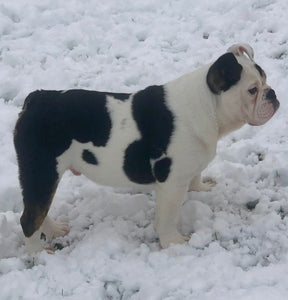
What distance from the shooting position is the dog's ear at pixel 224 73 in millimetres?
3016

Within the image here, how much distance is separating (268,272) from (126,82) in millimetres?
3088

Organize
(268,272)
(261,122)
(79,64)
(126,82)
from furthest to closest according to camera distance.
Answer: (79,64), (126,82), (261,122), (268,272)

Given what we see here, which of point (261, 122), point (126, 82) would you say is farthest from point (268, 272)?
point (126, 82)

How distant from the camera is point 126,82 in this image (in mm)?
5422

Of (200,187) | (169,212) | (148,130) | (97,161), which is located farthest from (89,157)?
(200,187)

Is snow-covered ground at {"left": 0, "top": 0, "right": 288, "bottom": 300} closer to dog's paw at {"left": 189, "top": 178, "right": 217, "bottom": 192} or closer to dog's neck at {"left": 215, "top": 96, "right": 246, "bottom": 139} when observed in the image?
dog's paw at {"left": 189, "top": 178, "right": 217, "bottom": 192}

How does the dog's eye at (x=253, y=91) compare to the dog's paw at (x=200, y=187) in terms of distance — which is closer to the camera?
the dog's eye at (x=253, y=91)

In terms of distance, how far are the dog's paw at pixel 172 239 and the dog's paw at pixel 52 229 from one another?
801 millimetres

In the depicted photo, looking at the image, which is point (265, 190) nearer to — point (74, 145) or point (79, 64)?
point (74, 145)

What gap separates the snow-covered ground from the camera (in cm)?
301

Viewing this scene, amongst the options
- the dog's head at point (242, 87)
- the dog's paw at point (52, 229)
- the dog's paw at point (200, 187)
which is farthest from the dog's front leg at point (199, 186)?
the dog's paw at point (52, 229)

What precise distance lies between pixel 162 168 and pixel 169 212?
14.0 inches

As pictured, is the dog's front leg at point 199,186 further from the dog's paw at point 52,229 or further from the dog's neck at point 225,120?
the dog's paw at point 52,229

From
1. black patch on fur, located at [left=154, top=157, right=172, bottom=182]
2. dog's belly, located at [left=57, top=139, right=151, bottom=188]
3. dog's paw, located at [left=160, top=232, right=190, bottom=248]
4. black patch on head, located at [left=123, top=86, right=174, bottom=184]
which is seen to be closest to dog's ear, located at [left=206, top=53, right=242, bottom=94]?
black patch on head, located at [left=123, top=86, right=174, bottom=184]
